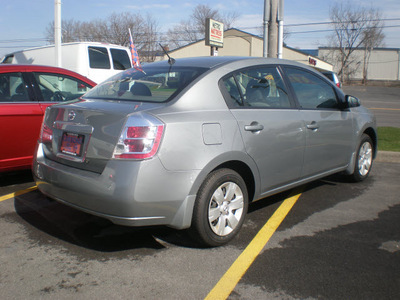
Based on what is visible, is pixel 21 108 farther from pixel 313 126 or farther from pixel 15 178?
pixel 313 126

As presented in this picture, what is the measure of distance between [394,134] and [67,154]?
8332mm

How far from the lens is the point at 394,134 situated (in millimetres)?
9477

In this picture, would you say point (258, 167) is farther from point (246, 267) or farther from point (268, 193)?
point (246, 267)

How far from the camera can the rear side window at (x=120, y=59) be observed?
12398mm

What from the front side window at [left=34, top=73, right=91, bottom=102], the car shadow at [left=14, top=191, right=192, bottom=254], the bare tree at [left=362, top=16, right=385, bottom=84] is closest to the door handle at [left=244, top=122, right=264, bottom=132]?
the car shadow at [left=14, top=191, right=192, bottom=254]

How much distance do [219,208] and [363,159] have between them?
303cm

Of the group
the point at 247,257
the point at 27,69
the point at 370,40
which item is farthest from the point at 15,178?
the point at 370,40

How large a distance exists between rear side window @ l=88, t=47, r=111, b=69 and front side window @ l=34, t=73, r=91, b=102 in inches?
260

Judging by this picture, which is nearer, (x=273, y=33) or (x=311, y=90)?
(x=311, y=90)

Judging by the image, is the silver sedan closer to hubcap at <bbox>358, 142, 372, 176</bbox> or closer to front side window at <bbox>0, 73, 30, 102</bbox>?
hubcap at <bbox>358, 142, 372, 176</bbox>

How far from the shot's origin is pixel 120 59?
12555 mm

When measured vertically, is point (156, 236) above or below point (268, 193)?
below

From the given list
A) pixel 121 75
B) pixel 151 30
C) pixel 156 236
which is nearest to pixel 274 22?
pixel 121 75

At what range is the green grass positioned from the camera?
7.48 metres
